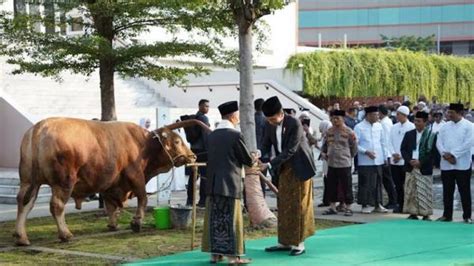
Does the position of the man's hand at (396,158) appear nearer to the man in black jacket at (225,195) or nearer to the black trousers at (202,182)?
the black trousers at (202,182)

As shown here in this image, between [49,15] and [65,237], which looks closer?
[65,237]

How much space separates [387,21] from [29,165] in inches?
3379

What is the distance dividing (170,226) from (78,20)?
4.53 m

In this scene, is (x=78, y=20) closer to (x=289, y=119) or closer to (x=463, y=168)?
(x=289, y=119)

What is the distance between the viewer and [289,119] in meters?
10.3

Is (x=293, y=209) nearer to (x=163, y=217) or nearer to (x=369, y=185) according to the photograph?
(x=163, y=217)

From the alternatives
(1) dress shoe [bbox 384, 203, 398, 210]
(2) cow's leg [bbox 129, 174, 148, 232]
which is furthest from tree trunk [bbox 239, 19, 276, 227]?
(1) dress shoe [bbox 384, 203, 398, 210]

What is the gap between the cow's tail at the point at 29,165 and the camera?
11.2m

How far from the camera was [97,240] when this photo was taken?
38.3 feet

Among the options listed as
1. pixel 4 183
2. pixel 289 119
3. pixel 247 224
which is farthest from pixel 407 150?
pixel 4 183

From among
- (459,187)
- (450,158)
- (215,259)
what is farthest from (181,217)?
(459,187)

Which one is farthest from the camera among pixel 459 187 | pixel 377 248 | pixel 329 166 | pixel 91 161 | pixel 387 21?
pixel 387 21

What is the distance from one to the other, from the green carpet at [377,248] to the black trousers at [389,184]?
202 centimetres

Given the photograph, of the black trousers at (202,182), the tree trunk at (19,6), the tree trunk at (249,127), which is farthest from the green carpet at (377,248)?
the tree trunk at (19,6)
